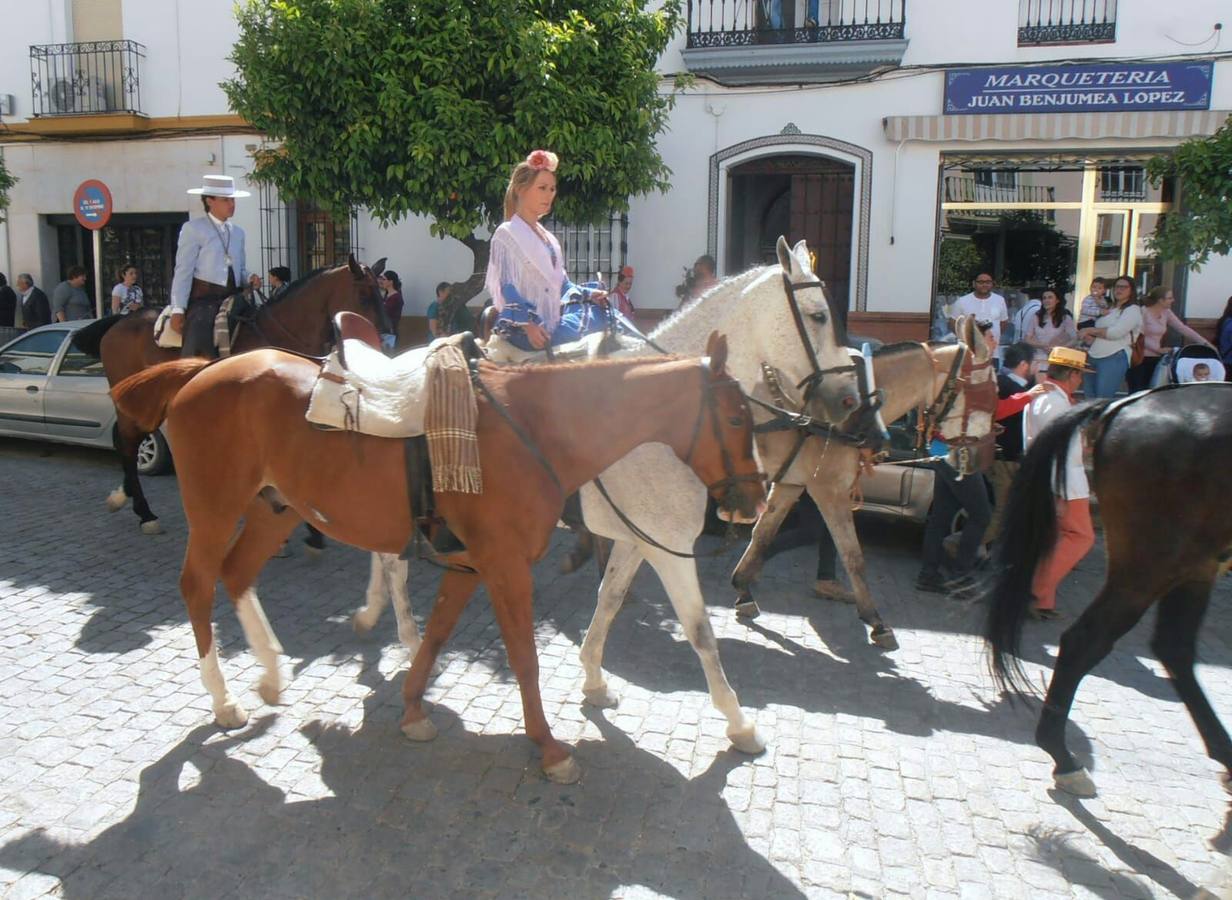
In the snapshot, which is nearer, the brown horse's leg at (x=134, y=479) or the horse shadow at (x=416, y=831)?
the horse shadow at (x=416, y=831)

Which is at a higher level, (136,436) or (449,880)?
(136,436)

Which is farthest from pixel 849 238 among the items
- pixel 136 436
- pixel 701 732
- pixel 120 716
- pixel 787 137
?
pixel 120 716

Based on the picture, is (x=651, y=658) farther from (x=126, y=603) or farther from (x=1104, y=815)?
(x=126, y=603)

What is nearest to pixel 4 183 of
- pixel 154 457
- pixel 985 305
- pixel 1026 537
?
pixel 154 457

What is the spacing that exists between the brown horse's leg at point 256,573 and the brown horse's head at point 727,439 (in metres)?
2.15

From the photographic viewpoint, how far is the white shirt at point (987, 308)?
11672 mm

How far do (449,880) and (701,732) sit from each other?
1.48 m

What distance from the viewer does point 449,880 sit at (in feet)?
10.4

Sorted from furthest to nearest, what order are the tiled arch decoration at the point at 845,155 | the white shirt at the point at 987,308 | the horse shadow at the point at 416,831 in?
1. the tiled arch decoration at the point at 845,155
2. the white shirt at the point at 987,308
3. the horse shadow at the point at 416,831

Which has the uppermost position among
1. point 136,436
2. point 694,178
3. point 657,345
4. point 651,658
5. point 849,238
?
point 694,178

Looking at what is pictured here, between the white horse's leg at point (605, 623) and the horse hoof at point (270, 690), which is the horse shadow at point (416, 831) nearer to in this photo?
the horse hoof at point (270, 690)

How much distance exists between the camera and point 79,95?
16094 mm

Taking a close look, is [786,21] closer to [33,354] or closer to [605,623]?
[33,354]

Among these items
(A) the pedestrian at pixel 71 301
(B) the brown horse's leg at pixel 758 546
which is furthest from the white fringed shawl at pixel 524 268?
(A) the pedestrian at pixel 71 301
